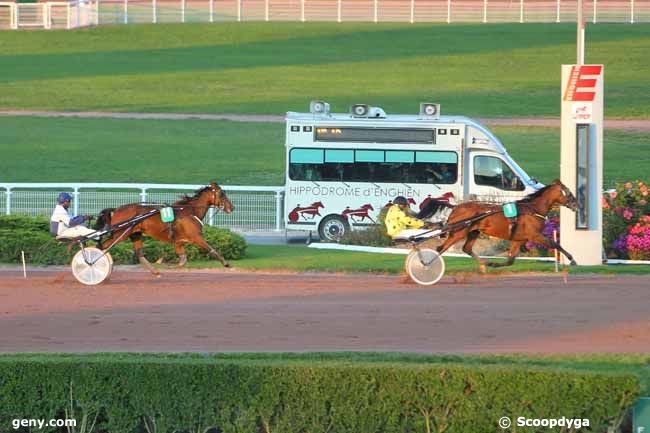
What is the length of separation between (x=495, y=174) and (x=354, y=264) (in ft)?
19.1

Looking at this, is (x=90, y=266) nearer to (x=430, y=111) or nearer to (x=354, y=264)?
(x=354, y=264)

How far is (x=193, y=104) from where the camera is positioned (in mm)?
48688

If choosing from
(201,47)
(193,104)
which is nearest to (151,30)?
(201,47)

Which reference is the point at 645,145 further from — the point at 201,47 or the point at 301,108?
the point at 201,47

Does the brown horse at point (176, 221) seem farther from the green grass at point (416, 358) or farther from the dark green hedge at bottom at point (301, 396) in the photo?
the dark green hedge at bottom at point (301, 396)

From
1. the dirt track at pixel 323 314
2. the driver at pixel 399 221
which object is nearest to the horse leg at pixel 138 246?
the dirt track at pixel 323 314

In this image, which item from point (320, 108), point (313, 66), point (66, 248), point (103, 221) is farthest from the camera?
point (313, 66)

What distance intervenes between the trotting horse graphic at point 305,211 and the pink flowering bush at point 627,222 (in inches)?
230

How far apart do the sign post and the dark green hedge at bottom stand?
10851mm

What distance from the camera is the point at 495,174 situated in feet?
87.2

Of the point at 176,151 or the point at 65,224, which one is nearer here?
the point at 65,224

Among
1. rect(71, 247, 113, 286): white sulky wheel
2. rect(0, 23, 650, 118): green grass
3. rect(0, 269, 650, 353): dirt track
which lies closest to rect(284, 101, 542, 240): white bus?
rect(0, 269, 650, 353): dirt track

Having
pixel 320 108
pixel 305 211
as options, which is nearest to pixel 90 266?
pixel 305 211

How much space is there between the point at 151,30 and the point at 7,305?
48549 millimetres
